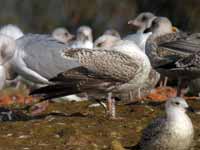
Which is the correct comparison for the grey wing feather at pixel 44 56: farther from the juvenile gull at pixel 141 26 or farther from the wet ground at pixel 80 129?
the juvenile gull at pixel 141 26

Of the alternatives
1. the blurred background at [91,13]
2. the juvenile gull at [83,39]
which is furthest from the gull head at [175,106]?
the blurred background at [91,13]

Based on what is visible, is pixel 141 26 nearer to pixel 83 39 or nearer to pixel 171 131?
pixel 83 39

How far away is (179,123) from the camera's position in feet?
24.7

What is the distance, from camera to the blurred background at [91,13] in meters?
18.6

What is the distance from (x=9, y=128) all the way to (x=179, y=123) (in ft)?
8.64

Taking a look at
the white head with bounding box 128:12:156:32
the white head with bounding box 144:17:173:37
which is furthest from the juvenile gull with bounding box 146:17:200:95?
the white head with bounding box 128:12:156:32

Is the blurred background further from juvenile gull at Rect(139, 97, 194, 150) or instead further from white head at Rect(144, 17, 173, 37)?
juvenile gull at Rect(139, 97, 194, 150)

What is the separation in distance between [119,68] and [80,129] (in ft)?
3.42

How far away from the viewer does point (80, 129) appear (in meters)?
9.13

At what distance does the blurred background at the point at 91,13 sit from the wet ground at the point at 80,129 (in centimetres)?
795

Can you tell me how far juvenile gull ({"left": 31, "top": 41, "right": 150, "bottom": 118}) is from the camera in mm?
9812

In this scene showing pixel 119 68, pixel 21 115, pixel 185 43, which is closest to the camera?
pixel 119 68

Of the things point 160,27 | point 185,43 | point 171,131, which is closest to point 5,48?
point 185,43

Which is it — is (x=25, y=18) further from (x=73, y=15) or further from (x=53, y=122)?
(x=53, y=122)
